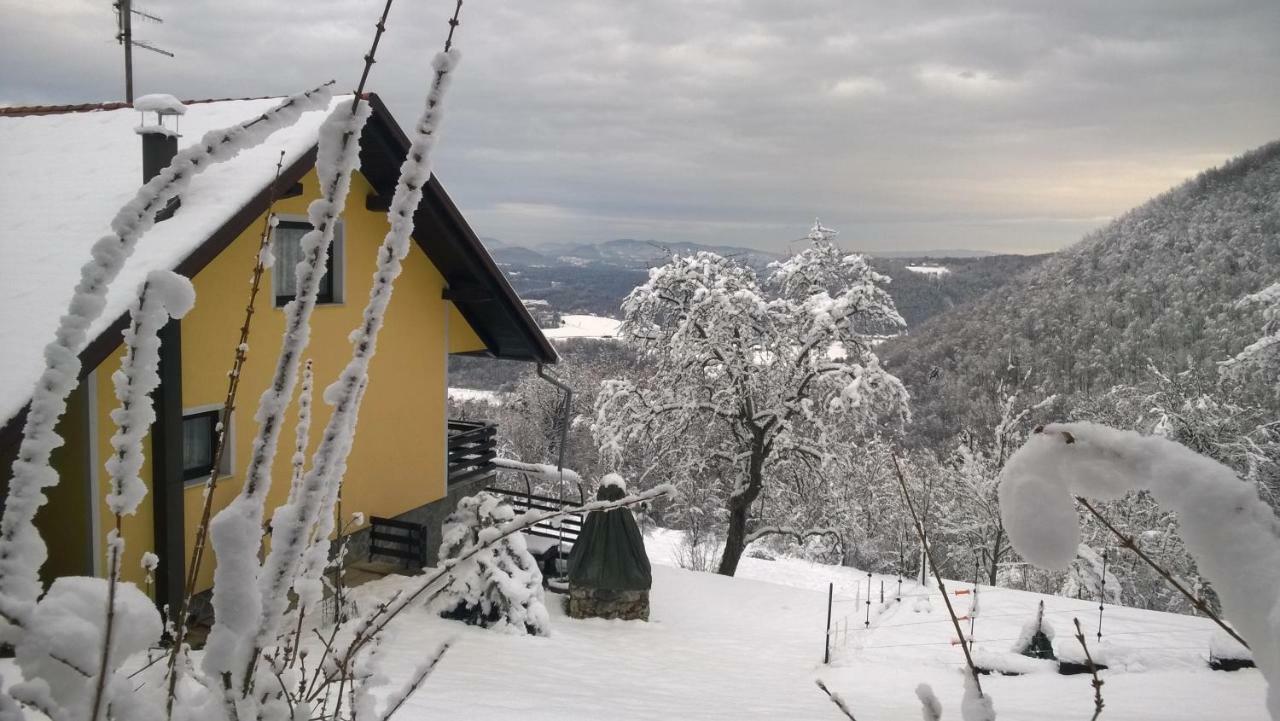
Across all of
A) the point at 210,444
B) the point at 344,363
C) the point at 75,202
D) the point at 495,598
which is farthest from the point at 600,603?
the point at 75,202

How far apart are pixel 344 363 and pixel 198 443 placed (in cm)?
170

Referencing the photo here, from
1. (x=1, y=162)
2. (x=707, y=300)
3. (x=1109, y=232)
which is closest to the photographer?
(x=1, y=162)

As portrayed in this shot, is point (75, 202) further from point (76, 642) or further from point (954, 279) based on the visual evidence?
point (954, 279)

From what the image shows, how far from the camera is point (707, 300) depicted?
44.2 feet

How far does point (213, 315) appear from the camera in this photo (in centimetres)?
645

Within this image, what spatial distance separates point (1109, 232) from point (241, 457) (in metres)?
45.0

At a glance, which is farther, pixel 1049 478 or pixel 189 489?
pixel 189 489

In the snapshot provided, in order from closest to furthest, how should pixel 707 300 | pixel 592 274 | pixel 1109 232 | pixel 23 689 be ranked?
pixel 23 689, pixel 707 300, pixel 592 274, pixel 1109 232

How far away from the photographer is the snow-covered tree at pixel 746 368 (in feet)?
43.5

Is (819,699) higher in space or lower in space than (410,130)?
lower

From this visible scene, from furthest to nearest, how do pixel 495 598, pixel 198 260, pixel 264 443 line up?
pixel 495 598 < pixel 198 260 < pixel 264 443

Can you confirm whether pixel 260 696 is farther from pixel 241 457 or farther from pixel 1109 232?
pixel 1109 232

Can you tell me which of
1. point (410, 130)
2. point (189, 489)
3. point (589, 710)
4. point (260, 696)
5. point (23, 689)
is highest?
point (410, 130)

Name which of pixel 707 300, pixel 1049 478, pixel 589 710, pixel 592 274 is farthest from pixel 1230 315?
pixel 1049 478
